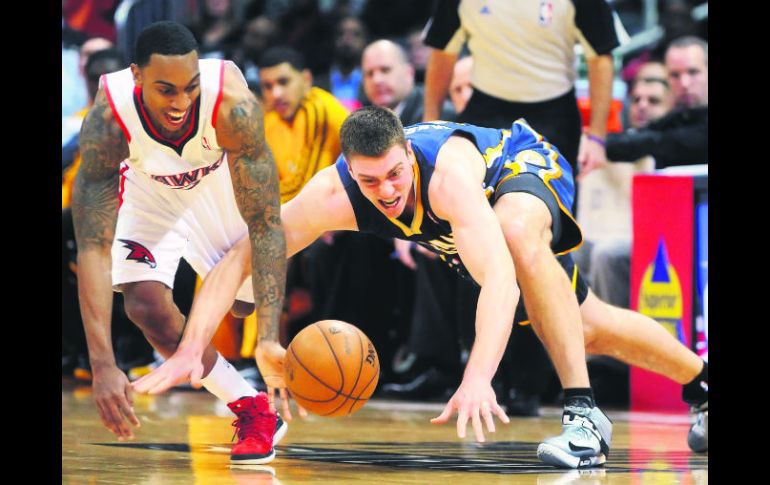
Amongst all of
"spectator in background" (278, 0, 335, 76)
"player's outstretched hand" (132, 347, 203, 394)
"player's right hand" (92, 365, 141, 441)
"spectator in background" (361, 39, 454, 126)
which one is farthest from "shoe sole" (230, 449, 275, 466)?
"spectator in background" (278, 0, 335, 76)

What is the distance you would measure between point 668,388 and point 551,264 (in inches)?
124

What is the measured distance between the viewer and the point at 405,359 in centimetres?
902

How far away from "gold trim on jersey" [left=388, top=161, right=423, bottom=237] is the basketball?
1.51 feet

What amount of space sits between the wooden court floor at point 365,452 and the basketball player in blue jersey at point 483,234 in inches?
11.5

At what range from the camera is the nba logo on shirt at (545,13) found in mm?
6742

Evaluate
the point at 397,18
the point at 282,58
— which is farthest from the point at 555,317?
the point at 397,18

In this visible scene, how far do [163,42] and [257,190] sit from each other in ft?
2.15

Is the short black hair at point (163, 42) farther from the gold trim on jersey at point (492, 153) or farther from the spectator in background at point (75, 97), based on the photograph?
the spectator in background at point (75, 97)

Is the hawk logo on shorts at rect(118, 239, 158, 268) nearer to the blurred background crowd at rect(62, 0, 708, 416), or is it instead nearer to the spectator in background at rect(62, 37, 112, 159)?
the spectator in background at rect(62, 37, 112, 159)

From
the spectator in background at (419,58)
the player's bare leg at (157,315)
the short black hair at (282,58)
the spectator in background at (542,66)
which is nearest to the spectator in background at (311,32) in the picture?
the spectator in background at (419,58)

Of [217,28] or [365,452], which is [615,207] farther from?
[217,28]

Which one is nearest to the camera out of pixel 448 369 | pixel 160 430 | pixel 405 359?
pixel 160 430
